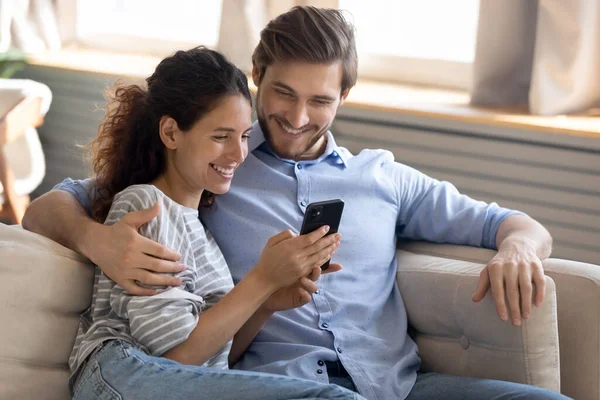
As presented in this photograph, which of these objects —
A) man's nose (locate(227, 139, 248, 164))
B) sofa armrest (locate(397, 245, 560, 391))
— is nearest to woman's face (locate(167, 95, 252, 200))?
man's nose (locate(227, 139, 248, 164))

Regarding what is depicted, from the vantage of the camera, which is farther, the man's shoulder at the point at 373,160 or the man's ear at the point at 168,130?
the man's shoulder at the point at 373,160

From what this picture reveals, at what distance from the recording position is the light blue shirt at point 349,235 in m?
1.69

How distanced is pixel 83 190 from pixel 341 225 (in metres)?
0.55

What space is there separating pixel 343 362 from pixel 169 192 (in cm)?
48

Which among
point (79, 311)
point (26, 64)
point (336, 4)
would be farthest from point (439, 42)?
point (79, 311)

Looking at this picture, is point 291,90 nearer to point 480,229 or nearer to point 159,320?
point 480,229

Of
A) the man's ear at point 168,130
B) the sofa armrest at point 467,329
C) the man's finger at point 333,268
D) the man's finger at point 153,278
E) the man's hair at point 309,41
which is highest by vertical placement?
the man's hair at point 309,41

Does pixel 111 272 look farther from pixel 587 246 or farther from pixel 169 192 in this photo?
pixel 587 246

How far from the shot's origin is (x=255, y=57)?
1910 millimetres

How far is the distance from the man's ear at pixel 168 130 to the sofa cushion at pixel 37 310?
27 centimetres

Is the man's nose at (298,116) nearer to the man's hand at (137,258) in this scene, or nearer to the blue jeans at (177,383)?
the man's hand at (137,258)

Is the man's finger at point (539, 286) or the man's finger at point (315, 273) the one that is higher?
the man's finger at point (315, 273)

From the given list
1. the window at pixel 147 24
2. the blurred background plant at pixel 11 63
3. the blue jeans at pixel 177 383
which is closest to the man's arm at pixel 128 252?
the blue jeans at pixel 177 383

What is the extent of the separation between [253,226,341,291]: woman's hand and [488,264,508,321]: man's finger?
38 cm
